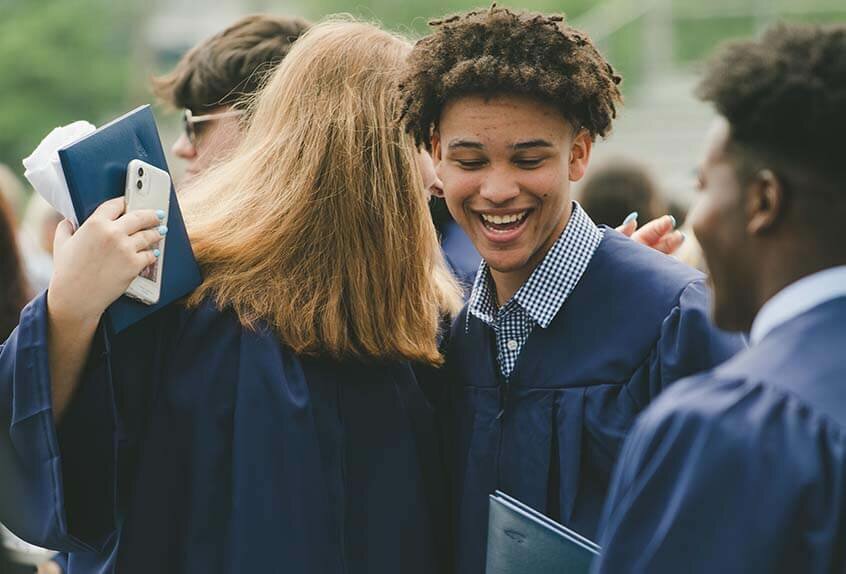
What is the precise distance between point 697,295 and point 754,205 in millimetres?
784

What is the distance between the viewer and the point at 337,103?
2762 mm

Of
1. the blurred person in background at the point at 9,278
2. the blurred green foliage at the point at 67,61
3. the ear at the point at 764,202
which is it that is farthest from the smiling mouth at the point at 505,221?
the blurred green foliage at the point at 67,61

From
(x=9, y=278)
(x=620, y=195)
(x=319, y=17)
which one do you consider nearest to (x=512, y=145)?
(x=9, y=278)

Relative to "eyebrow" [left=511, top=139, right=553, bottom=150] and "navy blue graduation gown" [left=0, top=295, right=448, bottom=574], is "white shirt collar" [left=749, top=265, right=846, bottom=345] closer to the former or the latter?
"eyebrow" [left=511, top=139, right=553, bottom=150]

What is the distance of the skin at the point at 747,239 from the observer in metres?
1.79

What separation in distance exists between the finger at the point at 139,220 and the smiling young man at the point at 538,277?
0.62 m

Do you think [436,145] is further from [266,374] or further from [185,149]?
[185,149]

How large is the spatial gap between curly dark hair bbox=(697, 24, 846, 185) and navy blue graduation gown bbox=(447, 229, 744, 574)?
762 mm

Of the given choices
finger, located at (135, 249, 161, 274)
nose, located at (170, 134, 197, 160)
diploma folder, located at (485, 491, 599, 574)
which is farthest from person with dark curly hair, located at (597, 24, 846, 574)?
nose, located at (170, 134, 197, 160)

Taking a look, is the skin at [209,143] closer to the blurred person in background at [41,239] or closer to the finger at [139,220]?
the finger at [139,220]

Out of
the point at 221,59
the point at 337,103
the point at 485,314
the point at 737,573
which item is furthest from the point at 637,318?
the point at 221,59

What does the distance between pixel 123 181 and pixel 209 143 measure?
1388mm

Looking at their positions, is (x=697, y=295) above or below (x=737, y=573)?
above

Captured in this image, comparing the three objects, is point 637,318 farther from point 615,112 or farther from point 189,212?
point 189,212
